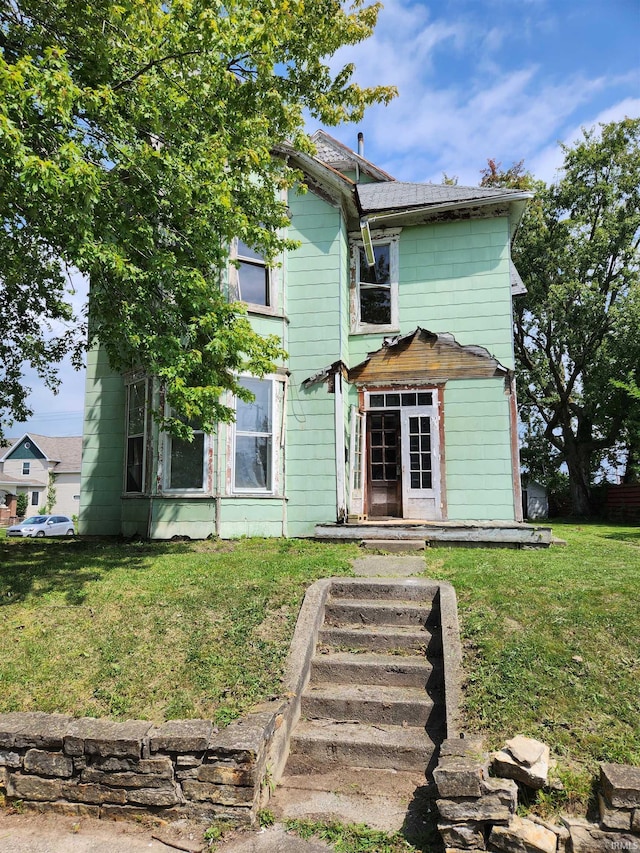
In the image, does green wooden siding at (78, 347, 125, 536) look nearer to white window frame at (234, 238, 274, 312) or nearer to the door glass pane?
white window frame at (234, 238, 274, 312)

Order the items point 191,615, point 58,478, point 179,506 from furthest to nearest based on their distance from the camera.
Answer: point 58,478 < point 179,506 < point 191,615

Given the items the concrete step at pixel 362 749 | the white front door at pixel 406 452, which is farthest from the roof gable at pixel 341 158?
the concrete step at pixel 362 749

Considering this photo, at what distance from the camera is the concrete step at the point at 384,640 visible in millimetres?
5297

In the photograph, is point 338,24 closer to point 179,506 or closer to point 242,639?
point 179,506

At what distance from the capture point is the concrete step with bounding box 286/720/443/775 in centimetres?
420

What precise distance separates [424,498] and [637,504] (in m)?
10.4

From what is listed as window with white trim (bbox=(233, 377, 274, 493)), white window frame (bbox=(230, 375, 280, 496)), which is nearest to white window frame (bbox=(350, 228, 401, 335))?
white window frame (bbox=(230, 375, 280, 496))

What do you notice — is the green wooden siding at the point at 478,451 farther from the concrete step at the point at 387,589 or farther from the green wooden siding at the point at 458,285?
the concrete step at the point at 387,589

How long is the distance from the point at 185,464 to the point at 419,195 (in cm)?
747

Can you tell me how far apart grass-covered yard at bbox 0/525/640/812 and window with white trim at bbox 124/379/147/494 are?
354 cm

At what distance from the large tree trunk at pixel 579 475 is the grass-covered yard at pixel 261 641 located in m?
15.0

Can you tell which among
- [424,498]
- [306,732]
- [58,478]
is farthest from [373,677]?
[58,478]

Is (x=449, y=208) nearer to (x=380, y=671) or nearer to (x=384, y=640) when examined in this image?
(x=384, y=640)

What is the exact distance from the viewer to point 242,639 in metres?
5.16
